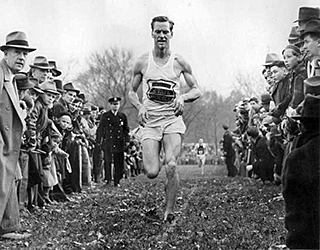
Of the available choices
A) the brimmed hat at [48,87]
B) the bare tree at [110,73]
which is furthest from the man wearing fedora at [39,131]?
the bare tree at [110,73]

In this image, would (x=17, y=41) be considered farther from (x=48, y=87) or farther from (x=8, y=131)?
(x=48, y=87)

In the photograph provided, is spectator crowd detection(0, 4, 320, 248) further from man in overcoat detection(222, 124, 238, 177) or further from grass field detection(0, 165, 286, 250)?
man in overcoat detection(222, 124, 238, 177)

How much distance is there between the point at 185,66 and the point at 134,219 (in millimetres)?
2108

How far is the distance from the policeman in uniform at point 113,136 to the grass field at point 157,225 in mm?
5599

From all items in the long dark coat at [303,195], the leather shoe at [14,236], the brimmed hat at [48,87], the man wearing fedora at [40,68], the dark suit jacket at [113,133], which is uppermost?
the man wearing fedora at [40,68]

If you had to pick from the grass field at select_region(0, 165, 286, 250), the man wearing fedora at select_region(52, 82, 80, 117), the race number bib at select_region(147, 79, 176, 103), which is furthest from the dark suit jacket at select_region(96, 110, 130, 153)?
the race number bib at select_region(147, 79, 176, 103)

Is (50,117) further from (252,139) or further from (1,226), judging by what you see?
(252,139)

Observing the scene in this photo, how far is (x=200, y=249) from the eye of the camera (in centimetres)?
648

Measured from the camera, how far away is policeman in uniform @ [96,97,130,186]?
18219mm

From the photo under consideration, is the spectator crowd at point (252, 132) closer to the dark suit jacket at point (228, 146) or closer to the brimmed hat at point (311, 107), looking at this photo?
the brimmed hat at point (311, 107)

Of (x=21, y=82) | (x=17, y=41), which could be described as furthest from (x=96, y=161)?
(x=17, y=41)

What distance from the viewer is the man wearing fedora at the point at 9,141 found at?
759 cm

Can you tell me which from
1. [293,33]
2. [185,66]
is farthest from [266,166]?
[185,66]

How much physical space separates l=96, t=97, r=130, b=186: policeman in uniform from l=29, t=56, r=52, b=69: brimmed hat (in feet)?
17.4
